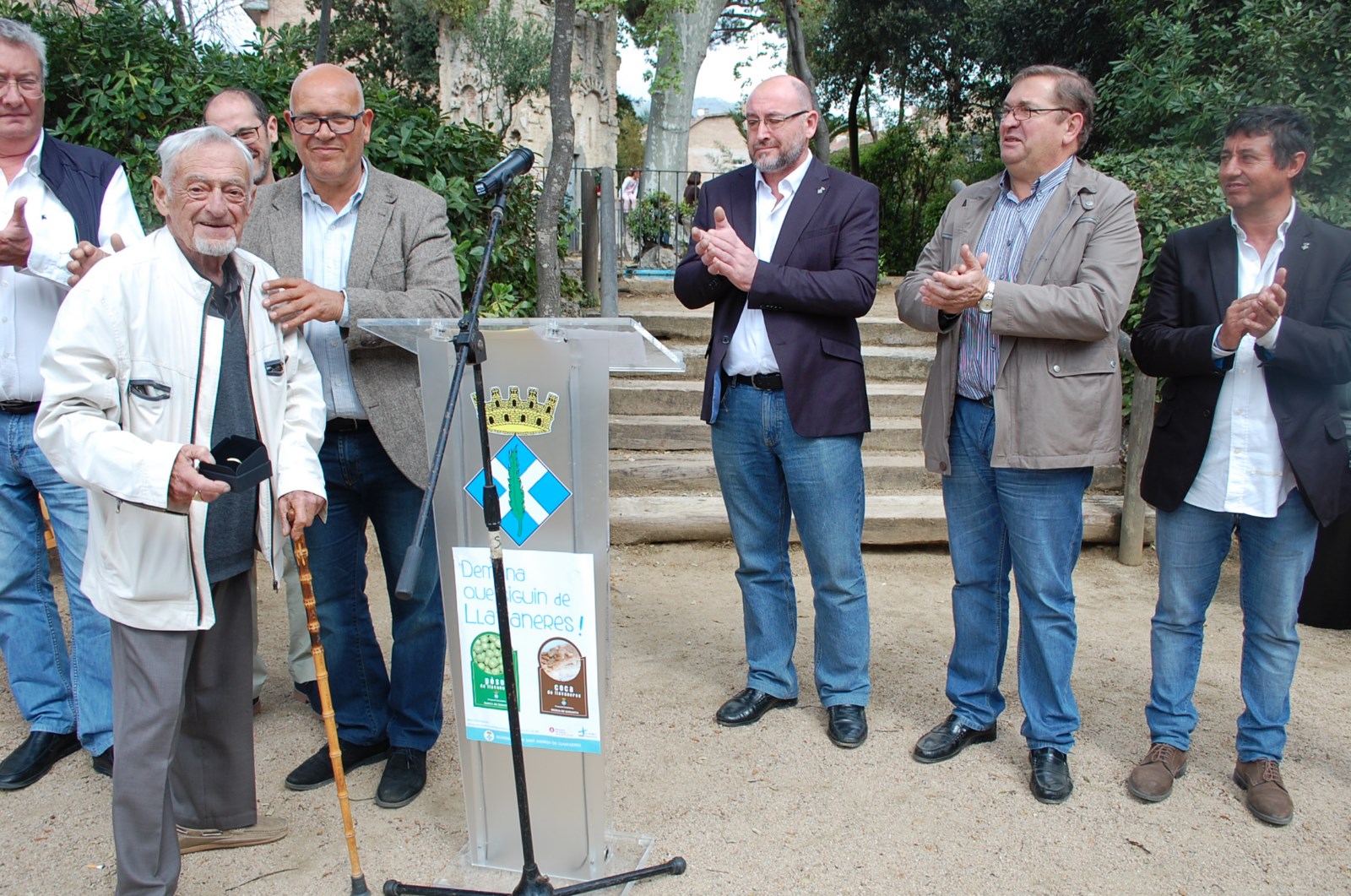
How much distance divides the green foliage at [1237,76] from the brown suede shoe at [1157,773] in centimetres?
385

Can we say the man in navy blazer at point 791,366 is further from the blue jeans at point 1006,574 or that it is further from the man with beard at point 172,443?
the man with beard at point 172,443

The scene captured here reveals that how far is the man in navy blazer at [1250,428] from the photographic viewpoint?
3119 mm

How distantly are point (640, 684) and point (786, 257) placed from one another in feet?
6.03

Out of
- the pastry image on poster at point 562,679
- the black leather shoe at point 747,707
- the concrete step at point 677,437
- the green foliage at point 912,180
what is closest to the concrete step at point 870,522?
the concrete step at point 677,437

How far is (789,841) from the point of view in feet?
10.2

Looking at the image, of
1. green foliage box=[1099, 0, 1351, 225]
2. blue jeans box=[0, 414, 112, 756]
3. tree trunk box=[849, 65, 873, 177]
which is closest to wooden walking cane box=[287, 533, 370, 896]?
blue jeans box=[0, 414, 112, 756]

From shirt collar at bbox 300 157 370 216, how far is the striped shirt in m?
1.99

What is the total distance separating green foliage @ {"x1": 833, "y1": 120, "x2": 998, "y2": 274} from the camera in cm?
1410

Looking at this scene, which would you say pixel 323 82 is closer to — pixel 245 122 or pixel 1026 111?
pixel 245 122

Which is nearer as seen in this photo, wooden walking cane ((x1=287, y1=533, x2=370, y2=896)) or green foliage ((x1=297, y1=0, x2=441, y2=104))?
wooden walking cane ((x1=287, y1=533, x2=370, y2=896))

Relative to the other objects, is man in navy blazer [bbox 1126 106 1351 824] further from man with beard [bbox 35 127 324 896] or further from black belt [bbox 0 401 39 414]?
black belt [bbox 0 401 39 414]

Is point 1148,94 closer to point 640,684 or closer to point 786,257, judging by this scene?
point 786,257

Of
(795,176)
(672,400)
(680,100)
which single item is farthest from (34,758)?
(680,100)

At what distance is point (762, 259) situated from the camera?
360cm
